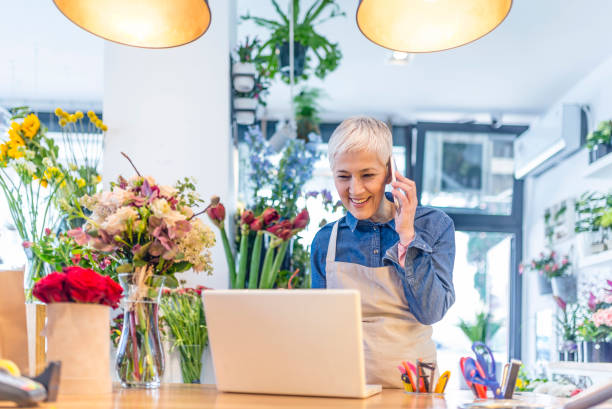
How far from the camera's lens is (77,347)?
4.16 ft

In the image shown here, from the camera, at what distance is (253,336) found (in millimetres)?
1195

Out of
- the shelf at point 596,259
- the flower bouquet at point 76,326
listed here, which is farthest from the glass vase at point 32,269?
the shelf at point 596,259

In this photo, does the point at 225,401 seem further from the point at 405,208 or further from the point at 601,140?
the point at 601,140

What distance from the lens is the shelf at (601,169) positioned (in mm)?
4227

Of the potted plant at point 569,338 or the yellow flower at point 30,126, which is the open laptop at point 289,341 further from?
the potted plant at point 569,338

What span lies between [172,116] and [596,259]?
2983 millimetres

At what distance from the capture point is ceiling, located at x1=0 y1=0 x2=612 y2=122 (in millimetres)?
4129

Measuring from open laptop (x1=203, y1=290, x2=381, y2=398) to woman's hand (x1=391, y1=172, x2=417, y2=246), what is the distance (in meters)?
0.58

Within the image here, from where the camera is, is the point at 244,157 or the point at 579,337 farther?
the point at 579,337

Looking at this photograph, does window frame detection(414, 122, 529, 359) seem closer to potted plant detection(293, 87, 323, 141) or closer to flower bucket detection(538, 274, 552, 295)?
flower bucket detection(538, 274, 552, 295)

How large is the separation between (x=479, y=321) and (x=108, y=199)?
5.20 meters

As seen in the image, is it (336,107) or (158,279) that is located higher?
(336,107)

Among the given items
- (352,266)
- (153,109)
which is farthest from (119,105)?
(352,266)

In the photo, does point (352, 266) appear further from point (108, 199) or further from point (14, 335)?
point (14, 335)
